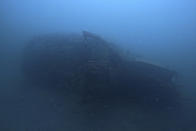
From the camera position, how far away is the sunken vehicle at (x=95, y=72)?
1.25m

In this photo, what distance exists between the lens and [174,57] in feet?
4.22

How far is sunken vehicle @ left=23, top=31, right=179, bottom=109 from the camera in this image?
49.1 inches

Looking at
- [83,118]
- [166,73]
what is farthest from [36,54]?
[166,73]

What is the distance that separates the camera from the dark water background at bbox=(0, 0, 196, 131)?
1228 millimetres

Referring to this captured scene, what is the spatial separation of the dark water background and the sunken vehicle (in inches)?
1.6

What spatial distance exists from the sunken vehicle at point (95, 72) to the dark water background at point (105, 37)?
1.6 inches

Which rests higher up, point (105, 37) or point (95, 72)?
point (105, 37)

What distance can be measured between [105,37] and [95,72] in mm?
177

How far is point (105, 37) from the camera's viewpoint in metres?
1.28

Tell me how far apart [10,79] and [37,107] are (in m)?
0.19

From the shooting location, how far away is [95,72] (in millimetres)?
1258

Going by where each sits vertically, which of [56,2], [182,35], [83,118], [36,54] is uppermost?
[56,2]

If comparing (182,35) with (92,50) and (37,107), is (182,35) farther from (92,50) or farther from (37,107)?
(37,107)

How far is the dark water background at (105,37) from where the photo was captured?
4.03 feet
